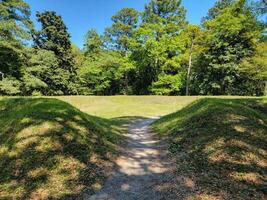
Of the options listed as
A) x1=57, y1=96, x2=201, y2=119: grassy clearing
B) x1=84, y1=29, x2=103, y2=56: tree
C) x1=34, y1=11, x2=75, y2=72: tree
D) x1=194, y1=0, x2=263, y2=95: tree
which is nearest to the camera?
x1=57, y1=96, x2=201, y2=119: grassy clearing

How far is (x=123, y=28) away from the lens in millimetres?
40938

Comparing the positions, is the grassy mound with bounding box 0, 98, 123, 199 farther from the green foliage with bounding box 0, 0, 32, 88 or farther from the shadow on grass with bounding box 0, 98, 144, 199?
the green foliage with bounding box 0, 0, 32, 88

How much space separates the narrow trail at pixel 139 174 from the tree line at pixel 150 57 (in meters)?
23.1

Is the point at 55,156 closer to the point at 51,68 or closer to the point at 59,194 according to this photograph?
the point at 59,194

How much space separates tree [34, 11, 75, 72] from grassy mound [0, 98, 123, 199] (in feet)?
101

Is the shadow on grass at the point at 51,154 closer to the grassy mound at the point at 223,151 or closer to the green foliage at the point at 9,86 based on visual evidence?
the grassy mound at the point at 223,151

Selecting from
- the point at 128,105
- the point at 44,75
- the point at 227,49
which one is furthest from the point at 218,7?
the point at 44,75

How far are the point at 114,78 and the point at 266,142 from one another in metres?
34.3

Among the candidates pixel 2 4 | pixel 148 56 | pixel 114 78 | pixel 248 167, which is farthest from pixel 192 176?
pixel 114 78

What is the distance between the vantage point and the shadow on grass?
5852 millimetres

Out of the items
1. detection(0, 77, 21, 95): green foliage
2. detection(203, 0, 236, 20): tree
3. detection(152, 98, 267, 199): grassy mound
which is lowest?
detection(152, 98, 267, 199): grassy mound

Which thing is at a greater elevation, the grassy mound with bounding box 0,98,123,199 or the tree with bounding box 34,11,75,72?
the tree with bounding box 34,11,75,72

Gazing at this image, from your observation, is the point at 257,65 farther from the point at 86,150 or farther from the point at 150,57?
the point at 86,150

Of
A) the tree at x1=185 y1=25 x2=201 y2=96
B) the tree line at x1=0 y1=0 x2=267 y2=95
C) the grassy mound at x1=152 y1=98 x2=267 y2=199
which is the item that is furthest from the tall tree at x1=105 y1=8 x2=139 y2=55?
the grassy mound at x1=152 y1=98 x2=267 y2=199
